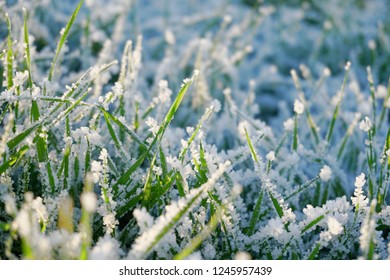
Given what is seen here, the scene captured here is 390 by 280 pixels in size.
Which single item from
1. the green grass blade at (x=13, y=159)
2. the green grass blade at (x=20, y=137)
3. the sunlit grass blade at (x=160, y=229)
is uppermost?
the green grass blade at (x=20, y=137)

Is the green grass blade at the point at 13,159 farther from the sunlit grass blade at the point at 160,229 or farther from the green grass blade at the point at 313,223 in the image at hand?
the green grass blade at the point at 313,223

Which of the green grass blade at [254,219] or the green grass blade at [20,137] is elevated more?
the green grass blade at [20,137]

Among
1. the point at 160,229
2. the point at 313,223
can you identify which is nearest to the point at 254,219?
→ the point at 313,223

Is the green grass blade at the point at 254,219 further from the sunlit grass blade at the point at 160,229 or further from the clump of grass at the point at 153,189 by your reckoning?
the sunlit grass blade at the point at 160,229

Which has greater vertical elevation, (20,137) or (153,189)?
(20,137)

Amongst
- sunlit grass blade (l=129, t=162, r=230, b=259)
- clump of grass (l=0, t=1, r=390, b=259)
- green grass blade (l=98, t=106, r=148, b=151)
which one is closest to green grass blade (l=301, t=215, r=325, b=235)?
clump of grass (l=0, t=1, r=390, b=259)

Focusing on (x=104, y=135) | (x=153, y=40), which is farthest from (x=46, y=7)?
(x=104, y=135)

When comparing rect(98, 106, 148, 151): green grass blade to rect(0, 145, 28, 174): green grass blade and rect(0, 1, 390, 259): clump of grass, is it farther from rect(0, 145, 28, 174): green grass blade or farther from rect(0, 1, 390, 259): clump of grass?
rect(0, 145, 28, 174): green grass blade

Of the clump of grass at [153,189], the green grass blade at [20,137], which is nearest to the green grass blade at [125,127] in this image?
the clump of grass at [153,189]

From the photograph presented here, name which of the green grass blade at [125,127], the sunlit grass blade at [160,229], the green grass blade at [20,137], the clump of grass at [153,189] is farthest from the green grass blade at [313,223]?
the green grass blade at [20,137]

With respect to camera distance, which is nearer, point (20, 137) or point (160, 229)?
point (160, 229)

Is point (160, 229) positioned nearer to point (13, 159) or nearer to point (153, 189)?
point (153, 189)

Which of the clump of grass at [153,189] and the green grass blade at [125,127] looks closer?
the clump of grass at [153,189]
